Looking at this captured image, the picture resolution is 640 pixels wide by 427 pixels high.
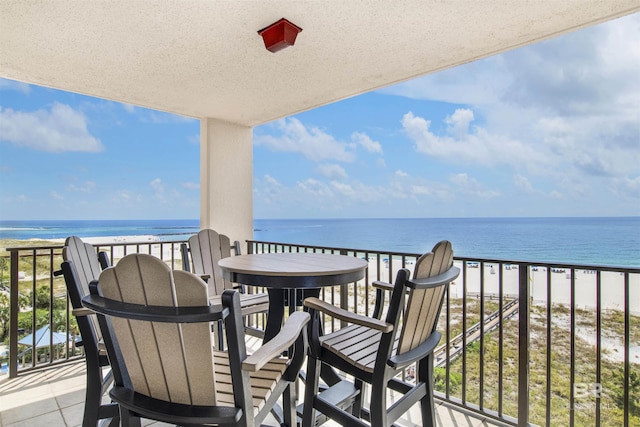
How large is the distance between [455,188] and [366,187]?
6486mm

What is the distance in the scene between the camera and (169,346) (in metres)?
1.09

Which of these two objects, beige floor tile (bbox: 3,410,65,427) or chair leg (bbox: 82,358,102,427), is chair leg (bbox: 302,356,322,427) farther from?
beige floor tile (bbox: 3,410,65,427)

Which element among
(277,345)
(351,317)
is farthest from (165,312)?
(351,317)

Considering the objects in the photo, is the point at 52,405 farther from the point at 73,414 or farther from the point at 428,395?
the point at 428,395

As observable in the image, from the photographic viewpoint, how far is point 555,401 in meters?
6.63

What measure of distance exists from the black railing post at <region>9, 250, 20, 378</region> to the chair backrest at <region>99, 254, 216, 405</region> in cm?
245

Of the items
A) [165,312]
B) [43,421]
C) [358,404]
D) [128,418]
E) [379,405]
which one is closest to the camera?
[165,312]

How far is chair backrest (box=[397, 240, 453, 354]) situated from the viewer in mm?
1490

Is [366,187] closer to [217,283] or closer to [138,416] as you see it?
[217,283]

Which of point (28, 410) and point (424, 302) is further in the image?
point (28, 410)

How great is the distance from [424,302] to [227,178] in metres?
3.34

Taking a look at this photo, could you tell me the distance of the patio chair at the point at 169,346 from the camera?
102cm

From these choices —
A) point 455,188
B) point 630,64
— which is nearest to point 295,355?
point 630,64

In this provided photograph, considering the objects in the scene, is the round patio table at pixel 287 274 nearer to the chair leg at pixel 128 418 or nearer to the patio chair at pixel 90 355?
the patio chair at pixel 90 355
